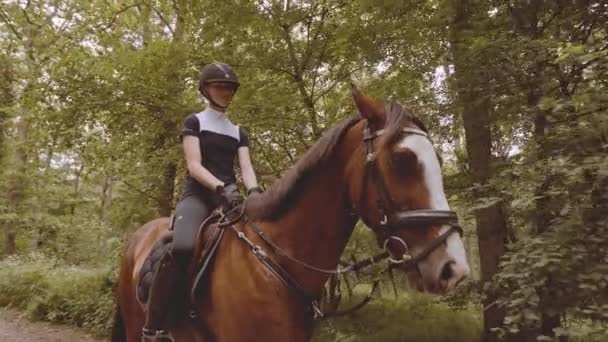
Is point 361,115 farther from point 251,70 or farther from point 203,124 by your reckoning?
point 251,70

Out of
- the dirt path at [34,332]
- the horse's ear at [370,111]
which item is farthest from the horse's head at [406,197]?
the dirt path at [34,332]

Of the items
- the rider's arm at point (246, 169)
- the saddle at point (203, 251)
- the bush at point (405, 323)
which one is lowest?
the bush at point (405, 323)

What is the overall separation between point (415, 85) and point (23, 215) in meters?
18.2

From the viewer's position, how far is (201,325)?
3.05 meters

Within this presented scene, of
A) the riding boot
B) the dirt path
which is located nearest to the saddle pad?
the riding boot

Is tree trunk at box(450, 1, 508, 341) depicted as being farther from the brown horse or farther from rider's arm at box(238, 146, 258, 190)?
the brown horse

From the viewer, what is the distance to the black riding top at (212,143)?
11.0 ft

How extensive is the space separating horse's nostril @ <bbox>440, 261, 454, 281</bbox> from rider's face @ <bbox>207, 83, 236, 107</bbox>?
216cm

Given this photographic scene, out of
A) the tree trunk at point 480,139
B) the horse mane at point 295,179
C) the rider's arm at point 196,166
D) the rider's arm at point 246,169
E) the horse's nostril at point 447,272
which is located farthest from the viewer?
the tree trunk at point 480,139

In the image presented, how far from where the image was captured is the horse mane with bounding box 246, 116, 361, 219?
2.59 m

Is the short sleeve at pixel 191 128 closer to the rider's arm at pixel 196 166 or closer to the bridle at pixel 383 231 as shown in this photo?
the rider's arm at pixel 196 166

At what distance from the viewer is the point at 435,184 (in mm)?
2145

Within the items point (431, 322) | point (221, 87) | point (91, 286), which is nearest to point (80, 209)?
point (91, 286)

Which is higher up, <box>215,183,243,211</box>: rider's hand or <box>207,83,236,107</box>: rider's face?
<box>207,83,236,107</box>: rider's face
